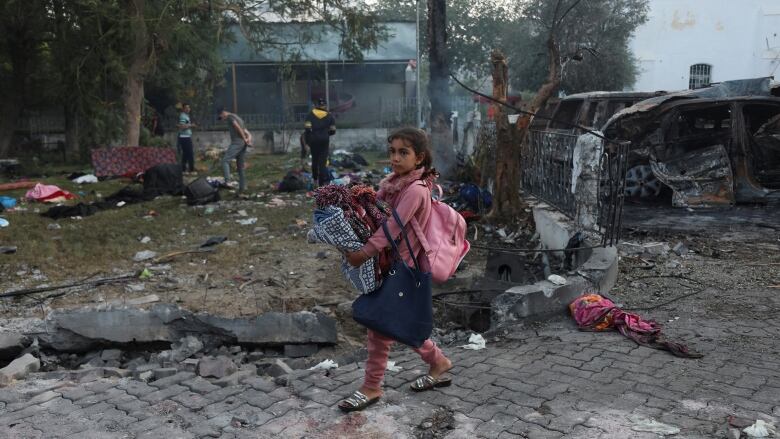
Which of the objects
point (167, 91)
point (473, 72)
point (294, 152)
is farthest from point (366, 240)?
point (473, 72)

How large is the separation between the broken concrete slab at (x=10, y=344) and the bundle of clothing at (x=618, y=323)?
3.79 metres

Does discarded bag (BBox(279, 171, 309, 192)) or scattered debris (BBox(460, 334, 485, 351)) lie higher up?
discarded bag (BBox(279, 171, 309, 192))

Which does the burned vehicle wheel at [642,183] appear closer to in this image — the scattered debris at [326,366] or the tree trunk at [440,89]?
the tree trunk at [440,89]

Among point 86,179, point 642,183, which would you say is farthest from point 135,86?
point 642,183

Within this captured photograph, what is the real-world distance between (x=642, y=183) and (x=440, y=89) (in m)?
3.80

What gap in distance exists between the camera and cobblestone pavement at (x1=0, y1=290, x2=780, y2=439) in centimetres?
287

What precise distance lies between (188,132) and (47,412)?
38.6 feet

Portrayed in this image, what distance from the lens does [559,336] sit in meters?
4.14

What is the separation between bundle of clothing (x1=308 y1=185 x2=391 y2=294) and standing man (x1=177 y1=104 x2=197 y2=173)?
1184 centimetres

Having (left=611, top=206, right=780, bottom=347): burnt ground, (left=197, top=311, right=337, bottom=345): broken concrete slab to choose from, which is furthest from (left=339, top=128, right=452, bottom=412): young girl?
(left=611, top=206, right=780, bottom=347): burnt ground

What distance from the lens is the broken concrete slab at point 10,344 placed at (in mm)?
4039

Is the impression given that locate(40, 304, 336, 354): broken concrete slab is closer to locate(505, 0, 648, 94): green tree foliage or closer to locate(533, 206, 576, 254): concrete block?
locate(533, 206, 576, 254): concrete block

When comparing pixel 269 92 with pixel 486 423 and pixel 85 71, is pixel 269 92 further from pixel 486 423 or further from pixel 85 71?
pixel 486 423

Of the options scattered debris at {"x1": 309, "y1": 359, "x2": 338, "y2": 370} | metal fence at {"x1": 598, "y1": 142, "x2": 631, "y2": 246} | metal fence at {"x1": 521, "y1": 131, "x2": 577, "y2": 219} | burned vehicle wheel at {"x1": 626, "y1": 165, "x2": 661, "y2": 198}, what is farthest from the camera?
burned vehicle wheel at {"x1": 626, "y1": 165, "x2": 661, "y2": 198}
